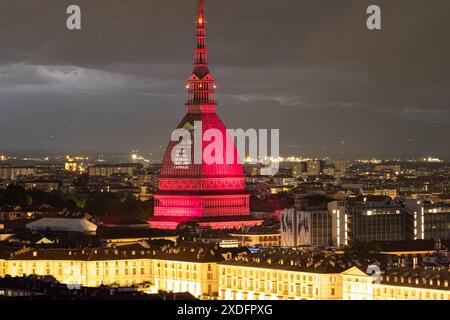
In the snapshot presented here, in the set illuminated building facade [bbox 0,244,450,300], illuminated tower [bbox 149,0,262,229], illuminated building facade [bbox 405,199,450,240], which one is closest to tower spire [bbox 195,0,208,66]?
illuminated tower [bbox 149,0,262,229]

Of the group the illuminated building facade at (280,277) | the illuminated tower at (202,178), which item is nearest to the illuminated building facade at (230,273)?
the illuminated building facade at (280,277)

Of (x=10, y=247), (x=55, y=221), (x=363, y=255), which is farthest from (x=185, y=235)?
(x=363, y=255)

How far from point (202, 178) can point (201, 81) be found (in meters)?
7.32

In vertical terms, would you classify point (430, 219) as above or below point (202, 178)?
below

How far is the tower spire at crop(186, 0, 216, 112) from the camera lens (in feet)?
500

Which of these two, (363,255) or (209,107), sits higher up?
(209,107)

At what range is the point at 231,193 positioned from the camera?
152 m

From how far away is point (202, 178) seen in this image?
152 metres

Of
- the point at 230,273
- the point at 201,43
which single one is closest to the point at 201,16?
the point at 201,43

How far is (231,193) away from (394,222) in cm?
2019

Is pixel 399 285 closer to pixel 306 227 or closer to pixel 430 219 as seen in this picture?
pixel 306 227

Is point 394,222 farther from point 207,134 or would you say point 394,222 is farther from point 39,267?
point 39,267
